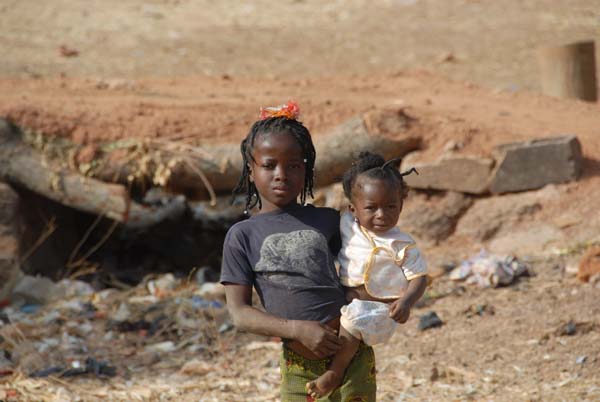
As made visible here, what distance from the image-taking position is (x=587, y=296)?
524 cm

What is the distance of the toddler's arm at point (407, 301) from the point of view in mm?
2629

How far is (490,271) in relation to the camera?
5660mm

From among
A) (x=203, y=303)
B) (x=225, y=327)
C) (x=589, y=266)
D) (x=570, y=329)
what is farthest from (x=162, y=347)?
(x=589, y=266)

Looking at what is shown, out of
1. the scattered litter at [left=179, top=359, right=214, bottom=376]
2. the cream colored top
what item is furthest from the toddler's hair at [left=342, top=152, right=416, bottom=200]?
the scattered litter at [left=179, top=359, right=214, bottom=376]

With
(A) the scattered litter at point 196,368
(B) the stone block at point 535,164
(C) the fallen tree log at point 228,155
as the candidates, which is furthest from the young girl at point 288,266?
(B) the stone block at point 535,164

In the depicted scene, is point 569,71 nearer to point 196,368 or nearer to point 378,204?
point 196,368

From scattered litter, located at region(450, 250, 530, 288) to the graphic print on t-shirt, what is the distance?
310 cm

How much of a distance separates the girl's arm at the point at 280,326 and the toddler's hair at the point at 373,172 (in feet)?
1.43

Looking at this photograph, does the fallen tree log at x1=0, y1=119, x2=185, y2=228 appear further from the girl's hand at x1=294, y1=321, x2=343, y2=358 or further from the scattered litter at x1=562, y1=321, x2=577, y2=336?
the girl's hand at x1=294, y1=321, x2=343, y2=358

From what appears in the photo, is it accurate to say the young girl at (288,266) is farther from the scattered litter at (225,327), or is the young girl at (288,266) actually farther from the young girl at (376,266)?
the scattered litter at (225,327)

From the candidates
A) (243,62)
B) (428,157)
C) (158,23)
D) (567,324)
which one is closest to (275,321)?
(567,324)

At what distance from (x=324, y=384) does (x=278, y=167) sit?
2.24 feet

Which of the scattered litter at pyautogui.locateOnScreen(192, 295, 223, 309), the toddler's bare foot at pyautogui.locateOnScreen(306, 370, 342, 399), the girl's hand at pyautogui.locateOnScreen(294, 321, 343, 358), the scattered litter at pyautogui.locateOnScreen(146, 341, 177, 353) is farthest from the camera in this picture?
the scattered litter at pyautogui.locateOnScreen(192, 295, 223, 309)

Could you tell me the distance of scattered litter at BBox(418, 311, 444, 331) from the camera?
5.21m
